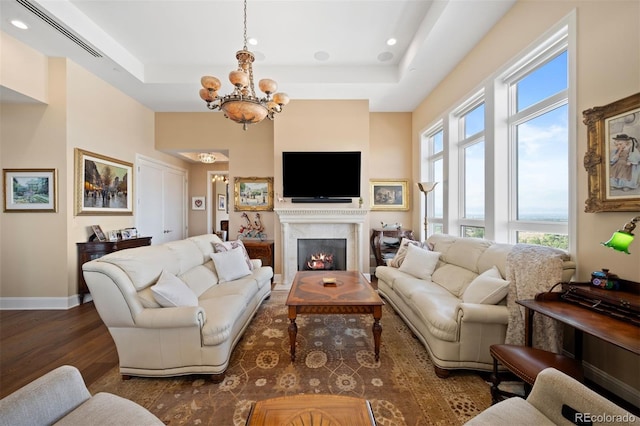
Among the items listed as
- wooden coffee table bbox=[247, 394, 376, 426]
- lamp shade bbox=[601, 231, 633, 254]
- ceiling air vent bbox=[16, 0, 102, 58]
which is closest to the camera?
wooden coffee table bbox=[247, 394, 376, 426]

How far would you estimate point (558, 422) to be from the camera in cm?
103

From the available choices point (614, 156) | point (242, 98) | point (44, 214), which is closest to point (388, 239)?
point (614, 156)

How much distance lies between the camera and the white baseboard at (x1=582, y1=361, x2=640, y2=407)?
1642mm

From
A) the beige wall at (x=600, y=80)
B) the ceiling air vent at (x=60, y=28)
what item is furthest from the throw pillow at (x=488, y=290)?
the ceiling air vent at (x=60, y=28)

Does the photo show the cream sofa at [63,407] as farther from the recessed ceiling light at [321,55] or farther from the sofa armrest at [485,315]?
the recessed ceiling light at [321,55]

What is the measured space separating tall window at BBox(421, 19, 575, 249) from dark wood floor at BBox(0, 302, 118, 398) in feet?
14.1

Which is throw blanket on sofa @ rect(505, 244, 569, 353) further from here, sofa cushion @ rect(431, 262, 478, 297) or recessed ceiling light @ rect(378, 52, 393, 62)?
recessed ceiling light @ rect(378, 52, 393, 62)

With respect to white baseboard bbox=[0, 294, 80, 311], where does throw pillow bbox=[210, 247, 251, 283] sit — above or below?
above

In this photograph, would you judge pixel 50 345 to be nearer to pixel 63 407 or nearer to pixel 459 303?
pixel 63 407

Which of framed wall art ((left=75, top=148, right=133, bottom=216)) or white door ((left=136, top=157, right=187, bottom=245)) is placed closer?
framed wall art ((left=75, top=148, right=133, bottom=216))

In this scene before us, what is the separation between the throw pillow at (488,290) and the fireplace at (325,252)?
2625 mm

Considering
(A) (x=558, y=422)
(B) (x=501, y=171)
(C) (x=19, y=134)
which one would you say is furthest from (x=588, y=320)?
(C) (x=19, y=134)

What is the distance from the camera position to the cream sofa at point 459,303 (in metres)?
1.94

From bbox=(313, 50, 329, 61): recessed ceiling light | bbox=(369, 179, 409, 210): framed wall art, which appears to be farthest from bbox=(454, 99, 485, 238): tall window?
bbox=(313, 50, 329, 61): recessed ceiling light
